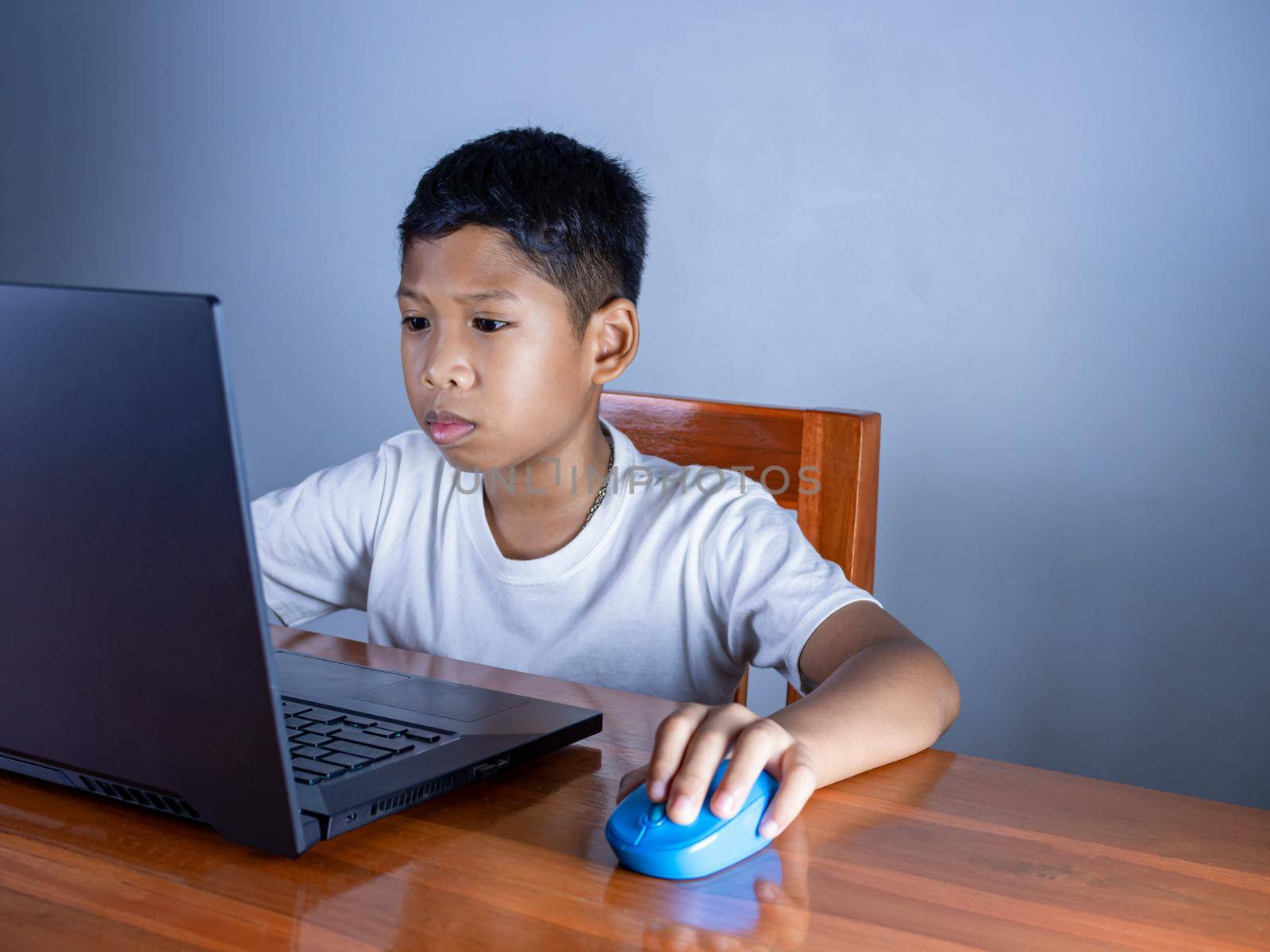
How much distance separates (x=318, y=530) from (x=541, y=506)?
0.76ft

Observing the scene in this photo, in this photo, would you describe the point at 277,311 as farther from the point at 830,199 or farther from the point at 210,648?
the point at 210,648

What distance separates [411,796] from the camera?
52 cm

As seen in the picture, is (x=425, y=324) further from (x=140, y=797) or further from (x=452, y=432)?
(x=140, y=797)

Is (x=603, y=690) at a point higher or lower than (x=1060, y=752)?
higher

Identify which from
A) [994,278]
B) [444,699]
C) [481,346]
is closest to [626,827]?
[444,699]

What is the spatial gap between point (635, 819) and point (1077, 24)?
1291 mm

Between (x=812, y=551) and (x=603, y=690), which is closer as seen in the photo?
(x=603, y=690)

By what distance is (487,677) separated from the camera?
2.52 feet

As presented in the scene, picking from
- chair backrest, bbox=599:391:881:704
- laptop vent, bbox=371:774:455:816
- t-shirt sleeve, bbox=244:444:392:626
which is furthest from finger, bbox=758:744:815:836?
t-shirt sleeve, bbox=244:444:392:626

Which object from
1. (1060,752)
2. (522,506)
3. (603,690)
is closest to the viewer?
(603,690)

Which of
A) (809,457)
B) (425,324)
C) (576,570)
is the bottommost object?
(576,570)

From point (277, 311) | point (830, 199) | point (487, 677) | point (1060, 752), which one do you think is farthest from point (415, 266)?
point (277, 311)

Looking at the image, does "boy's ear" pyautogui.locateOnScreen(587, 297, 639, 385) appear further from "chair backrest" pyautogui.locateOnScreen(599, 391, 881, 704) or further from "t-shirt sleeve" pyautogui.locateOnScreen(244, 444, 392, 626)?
"t-shirt sleeve" pyautogui.locateOnScreen(244, 444, 392, 626)

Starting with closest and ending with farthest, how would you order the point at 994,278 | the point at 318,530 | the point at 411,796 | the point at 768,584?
1. the point at 411,796
2. the point at 768,584
3. the point at 318,530
4. the point at 994,278
